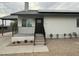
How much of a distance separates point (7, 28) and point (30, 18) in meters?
18.1

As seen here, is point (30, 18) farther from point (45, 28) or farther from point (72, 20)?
point (72, 20)

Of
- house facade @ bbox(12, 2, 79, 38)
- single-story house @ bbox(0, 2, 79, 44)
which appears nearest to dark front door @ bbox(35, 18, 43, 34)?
single-story house @ bbox(0, 2, 79, 44)

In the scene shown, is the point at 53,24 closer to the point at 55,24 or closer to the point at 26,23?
the point at 55,24

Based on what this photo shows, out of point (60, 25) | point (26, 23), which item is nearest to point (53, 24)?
point (60, 25)

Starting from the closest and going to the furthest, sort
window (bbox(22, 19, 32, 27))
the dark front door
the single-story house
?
1. the single-story house
2. window (bbox(22, 19, 32, 27))
3. the dark front door

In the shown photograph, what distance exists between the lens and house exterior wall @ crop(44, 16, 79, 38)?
2220 cm

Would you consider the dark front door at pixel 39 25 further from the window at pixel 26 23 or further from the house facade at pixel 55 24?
the window at pixel 26 23

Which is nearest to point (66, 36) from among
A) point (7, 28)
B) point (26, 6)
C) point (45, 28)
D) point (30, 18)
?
point (45, 28)

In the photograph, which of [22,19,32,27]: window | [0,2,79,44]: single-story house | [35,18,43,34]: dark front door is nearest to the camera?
[0,2,79,44]: single-story house

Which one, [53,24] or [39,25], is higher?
[53,24]

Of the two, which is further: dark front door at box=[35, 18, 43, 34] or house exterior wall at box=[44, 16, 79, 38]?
dark front door at box=[35, 18, 43, 34]

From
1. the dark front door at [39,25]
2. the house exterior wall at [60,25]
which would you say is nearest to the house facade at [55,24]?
the house exterior wall at [60,25]

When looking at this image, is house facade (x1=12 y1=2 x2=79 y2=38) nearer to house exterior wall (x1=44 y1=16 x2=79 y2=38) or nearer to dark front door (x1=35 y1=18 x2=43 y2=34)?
house exterior wall (x1=44 y1=16 x2=79 y2=38)

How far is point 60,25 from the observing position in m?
22.2
